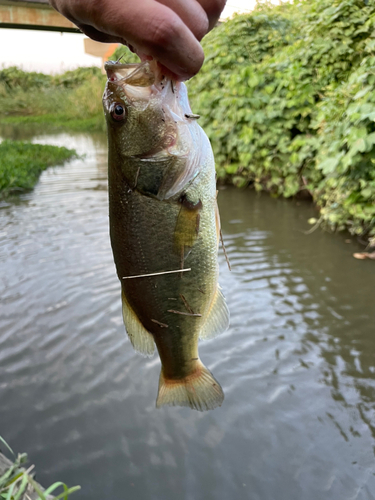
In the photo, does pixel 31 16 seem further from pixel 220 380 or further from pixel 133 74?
pixel 133 74

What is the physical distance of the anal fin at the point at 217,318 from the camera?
70.0 inches

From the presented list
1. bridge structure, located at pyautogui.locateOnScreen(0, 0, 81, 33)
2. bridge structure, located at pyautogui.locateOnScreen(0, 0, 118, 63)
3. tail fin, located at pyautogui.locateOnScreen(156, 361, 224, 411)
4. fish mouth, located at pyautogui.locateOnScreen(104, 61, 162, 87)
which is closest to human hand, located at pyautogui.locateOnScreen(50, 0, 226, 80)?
fish mouth, located at pyautogui.locateOnScreen(104, 61, 162, 87)

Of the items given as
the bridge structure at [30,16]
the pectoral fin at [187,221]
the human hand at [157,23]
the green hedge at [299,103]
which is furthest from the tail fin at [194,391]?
the bridge structure at [30,16]

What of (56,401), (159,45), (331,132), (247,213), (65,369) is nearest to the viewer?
(159,45)

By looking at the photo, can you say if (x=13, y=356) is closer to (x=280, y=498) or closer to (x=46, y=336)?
(x=46, y=336)

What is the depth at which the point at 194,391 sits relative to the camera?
1799mm

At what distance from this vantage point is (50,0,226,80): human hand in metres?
0.99

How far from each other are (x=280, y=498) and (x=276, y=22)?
912 cm

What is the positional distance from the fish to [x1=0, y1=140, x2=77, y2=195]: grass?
27.7ft

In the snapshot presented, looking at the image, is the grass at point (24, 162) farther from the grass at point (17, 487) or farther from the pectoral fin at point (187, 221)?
the pectoral fin at point (187, 221)

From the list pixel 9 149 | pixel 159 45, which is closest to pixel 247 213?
pixel 159 45

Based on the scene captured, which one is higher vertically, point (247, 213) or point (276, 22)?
point (276, 22)

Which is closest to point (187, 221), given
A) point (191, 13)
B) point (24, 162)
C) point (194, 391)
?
point (191, 13)

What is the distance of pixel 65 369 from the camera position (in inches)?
149
